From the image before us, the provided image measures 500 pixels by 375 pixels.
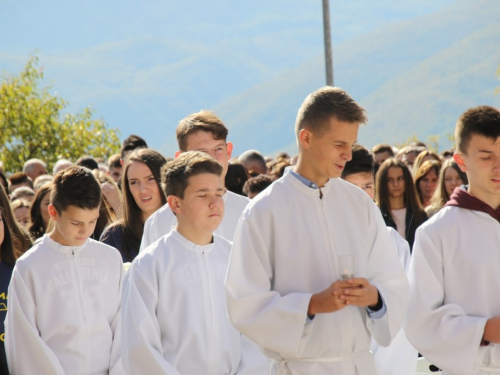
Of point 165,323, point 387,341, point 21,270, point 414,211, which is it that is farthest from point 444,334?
point 414,211

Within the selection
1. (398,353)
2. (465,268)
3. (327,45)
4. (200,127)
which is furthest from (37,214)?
(327,45)

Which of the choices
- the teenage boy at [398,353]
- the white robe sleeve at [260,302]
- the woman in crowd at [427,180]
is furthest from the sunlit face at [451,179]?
the white robe sleeve at [260,302]

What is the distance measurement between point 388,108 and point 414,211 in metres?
142

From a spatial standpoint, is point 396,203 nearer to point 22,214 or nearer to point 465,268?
point 22,214

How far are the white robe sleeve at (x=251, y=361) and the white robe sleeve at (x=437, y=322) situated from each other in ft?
2.88

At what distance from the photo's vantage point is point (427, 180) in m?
9.77

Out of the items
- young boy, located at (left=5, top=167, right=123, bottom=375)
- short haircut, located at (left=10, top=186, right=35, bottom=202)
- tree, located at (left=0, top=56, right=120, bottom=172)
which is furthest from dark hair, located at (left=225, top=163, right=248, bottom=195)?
tree, located at (left=0, top=56, right=120, bottom=172)

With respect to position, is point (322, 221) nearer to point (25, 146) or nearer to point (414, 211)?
point (414, 211)

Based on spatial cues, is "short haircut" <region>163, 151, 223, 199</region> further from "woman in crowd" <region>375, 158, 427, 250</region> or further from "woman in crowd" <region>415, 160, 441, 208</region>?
"woman in crowd" <region>415, 160, 441, 208</region>

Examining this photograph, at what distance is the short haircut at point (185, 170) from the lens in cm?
465

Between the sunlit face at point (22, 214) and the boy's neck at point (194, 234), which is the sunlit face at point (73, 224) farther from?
the sunlit face at point (22, 214)

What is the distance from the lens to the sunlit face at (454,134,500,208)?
4082 mm

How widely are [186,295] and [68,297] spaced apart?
86cm

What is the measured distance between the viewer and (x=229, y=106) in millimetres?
188625
